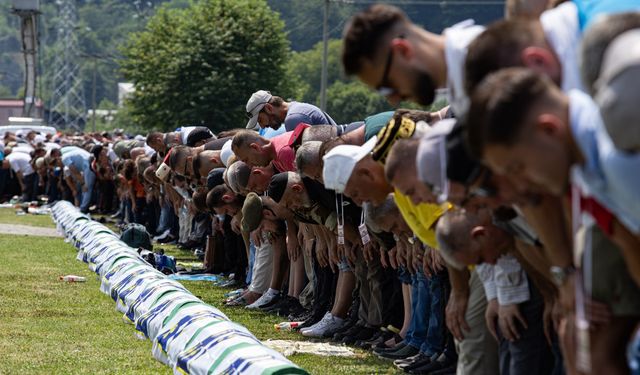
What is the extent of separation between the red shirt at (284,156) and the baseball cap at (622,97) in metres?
8.60

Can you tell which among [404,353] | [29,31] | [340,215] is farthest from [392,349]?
A: [29,31]

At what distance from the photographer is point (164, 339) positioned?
10.2m

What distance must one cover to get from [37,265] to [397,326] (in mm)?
9309

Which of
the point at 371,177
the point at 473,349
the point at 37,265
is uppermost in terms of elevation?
the point at 371,177

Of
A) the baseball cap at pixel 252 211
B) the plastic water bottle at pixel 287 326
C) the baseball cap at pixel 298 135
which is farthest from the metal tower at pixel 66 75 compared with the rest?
the plastic water bottle at pixel 287 326

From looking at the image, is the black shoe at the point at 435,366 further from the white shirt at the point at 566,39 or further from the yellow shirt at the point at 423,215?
the white shirt at the point at 566,39

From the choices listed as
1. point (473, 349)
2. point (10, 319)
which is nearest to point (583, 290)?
point (473, 349)

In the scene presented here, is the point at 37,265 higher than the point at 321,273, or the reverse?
the point at 321,273

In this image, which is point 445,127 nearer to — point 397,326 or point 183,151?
point 397,326

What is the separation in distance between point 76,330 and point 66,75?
101 metres

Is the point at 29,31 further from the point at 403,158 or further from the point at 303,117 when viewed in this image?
the point at 403,158

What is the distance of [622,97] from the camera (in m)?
3.87

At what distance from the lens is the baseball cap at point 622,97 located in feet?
12.6

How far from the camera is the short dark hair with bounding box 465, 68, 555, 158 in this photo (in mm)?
4113
